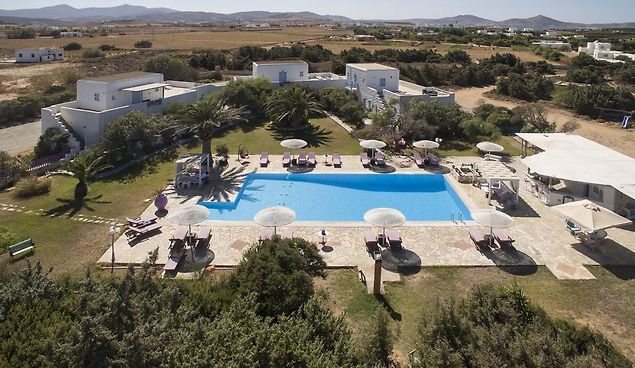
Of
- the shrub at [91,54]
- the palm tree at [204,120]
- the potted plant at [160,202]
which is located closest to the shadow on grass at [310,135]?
the palm tree at [204,120]

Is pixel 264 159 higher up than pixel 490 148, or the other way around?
pixel 490 148

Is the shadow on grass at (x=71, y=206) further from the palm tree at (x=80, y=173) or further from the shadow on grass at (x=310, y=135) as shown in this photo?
the shadow on grass at (x=310, y=135)

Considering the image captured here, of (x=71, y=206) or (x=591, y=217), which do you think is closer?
(x=591, y=217)

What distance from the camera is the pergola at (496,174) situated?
22.0 metres

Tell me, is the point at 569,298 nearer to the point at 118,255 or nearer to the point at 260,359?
the point at 260,359

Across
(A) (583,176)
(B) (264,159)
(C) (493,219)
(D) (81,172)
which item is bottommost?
(B) (264,159)

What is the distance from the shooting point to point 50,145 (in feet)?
90.2

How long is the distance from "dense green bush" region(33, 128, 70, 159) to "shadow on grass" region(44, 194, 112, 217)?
7.42 metres

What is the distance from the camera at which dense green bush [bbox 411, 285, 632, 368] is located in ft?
30.8

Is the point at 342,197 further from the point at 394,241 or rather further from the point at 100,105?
the point at 100,105

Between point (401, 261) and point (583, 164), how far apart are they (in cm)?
1212

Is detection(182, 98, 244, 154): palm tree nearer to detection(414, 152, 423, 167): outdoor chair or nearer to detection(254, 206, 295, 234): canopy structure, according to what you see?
detection(254, 206, 295, 234): canopy structure

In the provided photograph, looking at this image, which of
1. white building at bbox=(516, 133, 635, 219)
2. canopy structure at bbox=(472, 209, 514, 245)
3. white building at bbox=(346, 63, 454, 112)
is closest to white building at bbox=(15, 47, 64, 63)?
white building at bbox=(346, 63, 454, 112)

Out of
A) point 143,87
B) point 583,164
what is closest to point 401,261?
point 583,164
